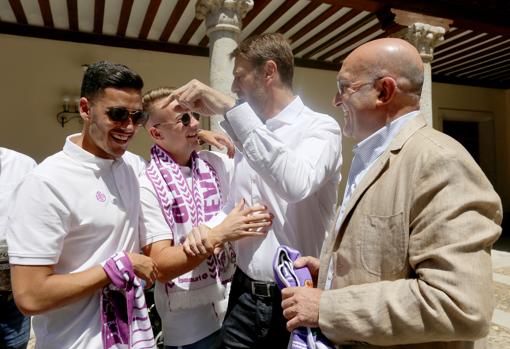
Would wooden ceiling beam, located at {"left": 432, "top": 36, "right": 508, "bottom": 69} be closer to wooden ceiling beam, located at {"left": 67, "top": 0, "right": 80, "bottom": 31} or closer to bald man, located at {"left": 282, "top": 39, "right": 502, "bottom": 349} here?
wooden ceiling beam, located at {"left": 67, "top": 0, "right": 80, "bottom": 31}

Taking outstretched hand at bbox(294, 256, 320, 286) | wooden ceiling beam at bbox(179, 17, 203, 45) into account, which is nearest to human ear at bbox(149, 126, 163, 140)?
outstretched hand at bbox(294, 256, 320, 286)

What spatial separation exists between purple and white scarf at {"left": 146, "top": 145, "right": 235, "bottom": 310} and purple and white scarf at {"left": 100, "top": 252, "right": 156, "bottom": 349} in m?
0.29

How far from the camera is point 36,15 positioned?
257 inches

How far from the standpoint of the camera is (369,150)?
120 centimetres

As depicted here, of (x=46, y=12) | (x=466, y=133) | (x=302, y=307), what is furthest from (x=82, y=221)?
(x=466, y=133)

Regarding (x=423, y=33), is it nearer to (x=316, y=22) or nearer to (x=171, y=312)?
(x=316, y=22)

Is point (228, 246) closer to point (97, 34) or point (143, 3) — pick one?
point (143, 3)

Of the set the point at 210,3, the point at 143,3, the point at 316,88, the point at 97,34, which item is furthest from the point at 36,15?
the point at 316,88

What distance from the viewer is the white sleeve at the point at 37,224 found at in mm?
1226

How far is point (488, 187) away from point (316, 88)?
8410 mm

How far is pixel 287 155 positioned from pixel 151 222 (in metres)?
0.64

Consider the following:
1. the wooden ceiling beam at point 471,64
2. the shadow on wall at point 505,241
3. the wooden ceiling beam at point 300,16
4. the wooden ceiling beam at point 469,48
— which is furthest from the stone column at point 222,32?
the wooden ceiling beam at point 471,64

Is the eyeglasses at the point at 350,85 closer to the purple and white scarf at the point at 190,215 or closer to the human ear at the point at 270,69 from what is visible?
the human ear at the point at 270,69

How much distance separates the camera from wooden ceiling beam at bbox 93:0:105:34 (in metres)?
6.07
